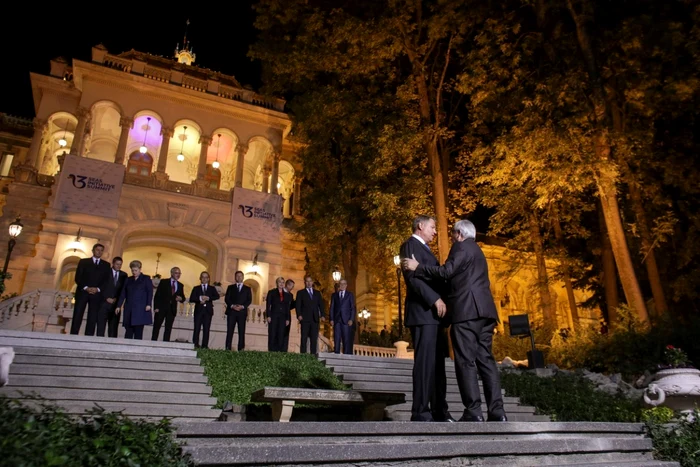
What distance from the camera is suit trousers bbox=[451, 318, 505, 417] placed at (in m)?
5.39

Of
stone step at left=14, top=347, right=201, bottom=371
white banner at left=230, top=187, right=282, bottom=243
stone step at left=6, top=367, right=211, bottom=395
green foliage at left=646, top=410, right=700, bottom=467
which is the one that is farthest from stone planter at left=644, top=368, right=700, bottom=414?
white banner at left=230, top=187, right=282, bottom=243

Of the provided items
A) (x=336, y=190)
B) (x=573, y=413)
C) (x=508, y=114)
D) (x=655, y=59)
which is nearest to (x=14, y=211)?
(x=336, y=190)

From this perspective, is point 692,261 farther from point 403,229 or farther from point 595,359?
point 403,229

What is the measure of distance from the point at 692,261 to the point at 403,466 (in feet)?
79.5

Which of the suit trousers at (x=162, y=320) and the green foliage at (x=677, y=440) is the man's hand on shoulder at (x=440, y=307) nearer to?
the green foliage at (x=677, y=440)

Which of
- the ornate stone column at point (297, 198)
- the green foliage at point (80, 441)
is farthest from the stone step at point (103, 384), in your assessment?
the ornate stone column at point (297, 198)

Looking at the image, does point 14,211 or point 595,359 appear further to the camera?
point 14,211

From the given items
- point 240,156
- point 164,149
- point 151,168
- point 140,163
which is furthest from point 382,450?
point 140,163

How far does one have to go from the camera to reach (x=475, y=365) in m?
5.74

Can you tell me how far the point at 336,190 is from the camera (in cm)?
2194

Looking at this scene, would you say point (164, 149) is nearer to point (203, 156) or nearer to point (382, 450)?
point (203, 156)

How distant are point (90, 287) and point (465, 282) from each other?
928 centimetres

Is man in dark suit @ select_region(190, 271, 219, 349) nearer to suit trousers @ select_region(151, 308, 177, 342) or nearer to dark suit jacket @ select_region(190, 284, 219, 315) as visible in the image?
dark suit jacket @ select_region(190, 284, 219, 315)

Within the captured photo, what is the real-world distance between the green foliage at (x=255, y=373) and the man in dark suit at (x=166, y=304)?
2.38 metres
